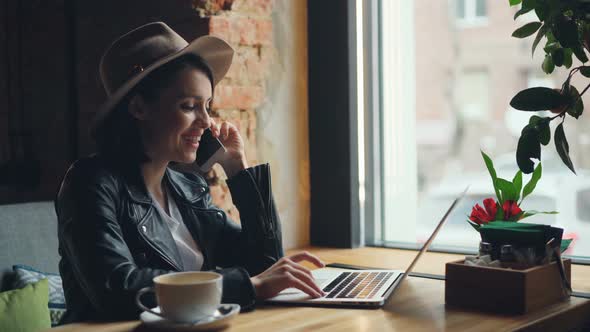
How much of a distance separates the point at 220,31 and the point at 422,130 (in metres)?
0.81

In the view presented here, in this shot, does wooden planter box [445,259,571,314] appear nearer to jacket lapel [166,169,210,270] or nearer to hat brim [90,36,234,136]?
jacket lapel [166,169,210,270]

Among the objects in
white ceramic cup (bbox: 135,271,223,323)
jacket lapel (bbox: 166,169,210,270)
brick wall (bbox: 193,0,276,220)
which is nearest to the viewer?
white ceramic cup (bbox: 135,271,223,323)

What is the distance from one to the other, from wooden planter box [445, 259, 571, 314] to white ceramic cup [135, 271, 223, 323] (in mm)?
465

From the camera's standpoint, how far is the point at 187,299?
1.10 meters

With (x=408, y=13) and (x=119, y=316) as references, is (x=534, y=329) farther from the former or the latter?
(x=408, y=13)

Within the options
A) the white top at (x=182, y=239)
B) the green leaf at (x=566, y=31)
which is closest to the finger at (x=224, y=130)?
the white top at (x=182, y=239)

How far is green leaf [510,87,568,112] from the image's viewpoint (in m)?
1.37

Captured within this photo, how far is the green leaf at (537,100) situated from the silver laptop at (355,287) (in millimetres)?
201

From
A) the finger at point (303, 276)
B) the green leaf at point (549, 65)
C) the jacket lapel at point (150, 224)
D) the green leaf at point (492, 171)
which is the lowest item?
the finger at point (303, 276)

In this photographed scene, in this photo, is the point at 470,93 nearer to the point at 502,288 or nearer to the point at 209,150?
the point at 209,150

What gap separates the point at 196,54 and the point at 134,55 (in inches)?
5.2

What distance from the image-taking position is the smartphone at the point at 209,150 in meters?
1.74

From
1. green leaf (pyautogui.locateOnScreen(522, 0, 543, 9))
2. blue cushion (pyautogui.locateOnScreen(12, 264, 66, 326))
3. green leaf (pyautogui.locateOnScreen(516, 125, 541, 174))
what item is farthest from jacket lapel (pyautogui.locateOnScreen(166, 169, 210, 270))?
green leaf (pyautogui.locateOnScreen(522, 0, 543, 9))

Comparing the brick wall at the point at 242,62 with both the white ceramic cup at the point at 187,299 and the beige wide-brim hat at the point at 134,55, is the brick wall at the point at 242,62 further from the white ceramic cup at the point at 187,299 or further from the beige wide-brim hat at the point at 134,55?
the white ceramic cup at the point at 187,299
